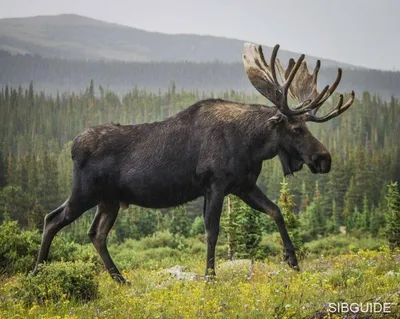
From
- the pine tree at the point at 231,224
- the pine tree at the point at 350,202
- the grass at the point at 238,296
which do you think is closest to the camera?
the grass at the point at 238,296

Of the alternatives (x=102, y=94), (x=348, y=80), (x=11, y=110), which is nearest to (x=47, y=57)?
(x=102, y=94)

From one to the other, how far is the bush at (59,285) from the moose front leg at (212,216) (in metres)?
1.59

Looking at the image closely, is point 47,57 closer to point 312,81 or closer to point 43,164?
point 43,164

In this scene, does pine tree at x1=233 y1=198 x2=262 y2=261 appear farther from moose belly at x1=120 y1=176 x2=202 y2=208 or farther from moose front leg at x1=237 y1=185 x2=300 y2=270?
moose belly at x1=120 y1=176 x2=202 y2=208

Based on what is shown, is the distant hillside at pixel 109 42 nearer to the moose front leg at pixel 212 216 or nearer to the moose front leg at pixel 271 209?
the moose front leg at pixel 271 209

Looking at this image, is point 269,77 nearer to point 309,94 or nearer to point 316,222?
point 309,94

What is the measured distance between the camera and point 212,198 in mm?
7566

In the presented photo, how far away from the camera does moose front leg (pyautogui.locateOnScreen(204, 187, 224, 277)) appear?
24.7 feet

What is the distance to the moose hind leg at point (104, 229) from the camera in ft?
27.3

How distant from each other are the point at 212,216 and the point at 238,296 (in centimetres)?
178

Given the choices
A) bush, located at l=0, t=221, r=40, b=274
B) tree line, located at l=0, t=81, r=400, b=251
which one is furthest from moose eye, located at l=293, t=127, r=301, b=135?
tree line, located at l=0, t=81, r=400, b=251

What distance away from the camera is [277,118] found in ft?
25.3

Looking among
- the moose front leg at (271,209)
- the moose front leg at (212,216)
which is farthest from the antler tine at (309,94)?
the moose front leg at (212,216)

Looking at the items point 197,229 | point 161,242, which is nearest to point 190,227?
point 197,229
